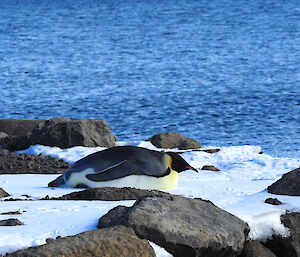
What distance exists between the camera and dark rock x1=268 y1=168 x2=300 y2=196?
6.45 m

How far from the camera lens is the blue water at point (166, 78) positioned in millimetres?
19266

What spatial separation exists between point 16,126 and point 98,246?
10.7m

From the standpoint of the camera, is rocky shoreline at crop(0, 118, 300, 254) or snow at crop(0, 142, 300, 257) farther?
snow at crop(0, 142, 300, 257)

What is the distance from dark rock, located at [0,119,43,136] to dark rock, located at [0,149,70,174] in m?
3.43

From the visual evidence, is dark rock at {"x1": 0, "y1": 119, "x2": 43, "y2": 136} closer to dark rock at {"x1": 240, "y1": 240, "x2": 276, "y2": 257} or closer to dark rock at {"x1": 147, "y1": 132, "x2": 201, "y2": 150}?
dark rock at {"x1": 147, "y1": 132, "x2": 201, "y2": 150}

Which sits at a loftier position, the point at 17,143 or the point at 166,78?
the point at 17,143

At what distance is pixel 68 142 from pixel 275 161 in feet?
11.6

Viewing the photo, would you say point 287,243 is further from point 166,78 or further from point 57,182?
point 166,78

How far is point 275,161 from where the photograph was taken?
36.3 ft

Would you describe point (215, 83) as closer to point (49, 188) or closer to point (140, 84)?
point (140, 84)

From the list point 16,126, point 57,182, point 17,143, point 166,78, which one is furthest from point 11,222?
point 166,78

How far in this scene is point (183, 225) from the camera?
5.06 m

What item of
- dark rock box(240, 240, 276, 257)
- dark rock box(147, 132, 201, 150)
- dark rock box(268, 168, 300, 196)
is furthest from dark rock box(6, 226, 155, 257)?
dark rock box(147, 132, 201, 150)

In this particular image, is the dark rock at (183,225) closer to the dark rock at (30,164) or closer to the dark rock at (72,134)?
the dark rock at (30,164)
